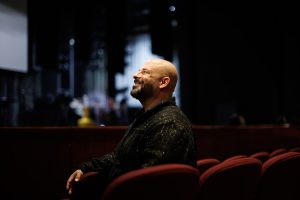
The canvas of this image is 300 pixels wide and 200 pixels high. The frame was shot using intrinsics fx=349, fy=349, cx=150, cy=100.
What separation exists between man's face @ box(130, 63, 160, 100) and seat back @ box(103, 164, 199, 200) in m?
0.70

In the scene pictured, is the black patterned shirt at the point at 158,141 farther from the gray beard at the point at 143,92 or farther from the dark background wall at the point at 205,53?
the dark background wall at the point at 205,53

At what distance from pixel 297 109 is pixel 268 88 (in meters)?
0.79

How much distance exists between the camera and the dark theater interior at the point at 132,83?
6.66 ft

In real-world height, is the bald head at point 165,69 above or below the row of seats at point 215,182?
above

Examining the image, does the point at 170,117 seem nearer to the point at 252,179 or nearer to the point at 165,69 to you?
the point at 165,69

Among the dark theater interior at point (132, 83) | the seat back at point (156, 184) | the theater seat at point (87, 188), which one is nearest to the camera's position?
the seat back at point (156, 184)

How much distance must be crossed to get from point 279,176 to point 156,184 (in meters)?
0.80

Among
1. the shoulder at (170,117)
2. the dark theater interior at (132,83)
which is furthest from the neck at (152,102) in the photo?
the dark theater interior at (132,83)

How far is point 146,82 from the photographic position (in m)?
1.72

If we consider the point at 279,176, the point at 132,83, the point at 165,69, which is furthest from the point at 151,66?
the point at 132,83

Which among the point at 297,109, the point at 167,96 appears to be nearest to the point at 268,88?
the point at 297,109

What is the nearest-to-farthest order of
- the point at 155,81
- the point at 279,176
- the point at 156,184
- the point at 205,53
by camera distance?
1. the point at 156,184
2. the point at 279,176
3. the point at 155,81
4. the point at 205,53

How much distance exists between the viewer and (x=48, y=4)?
231 inches

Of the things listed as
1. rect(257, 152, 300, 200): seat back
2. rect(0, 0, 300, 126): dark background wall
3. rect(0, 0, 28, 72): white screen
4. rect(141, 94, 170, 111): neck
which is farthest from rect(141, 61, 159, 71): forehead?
rect(0, 0, 300, 126): dark background wall
